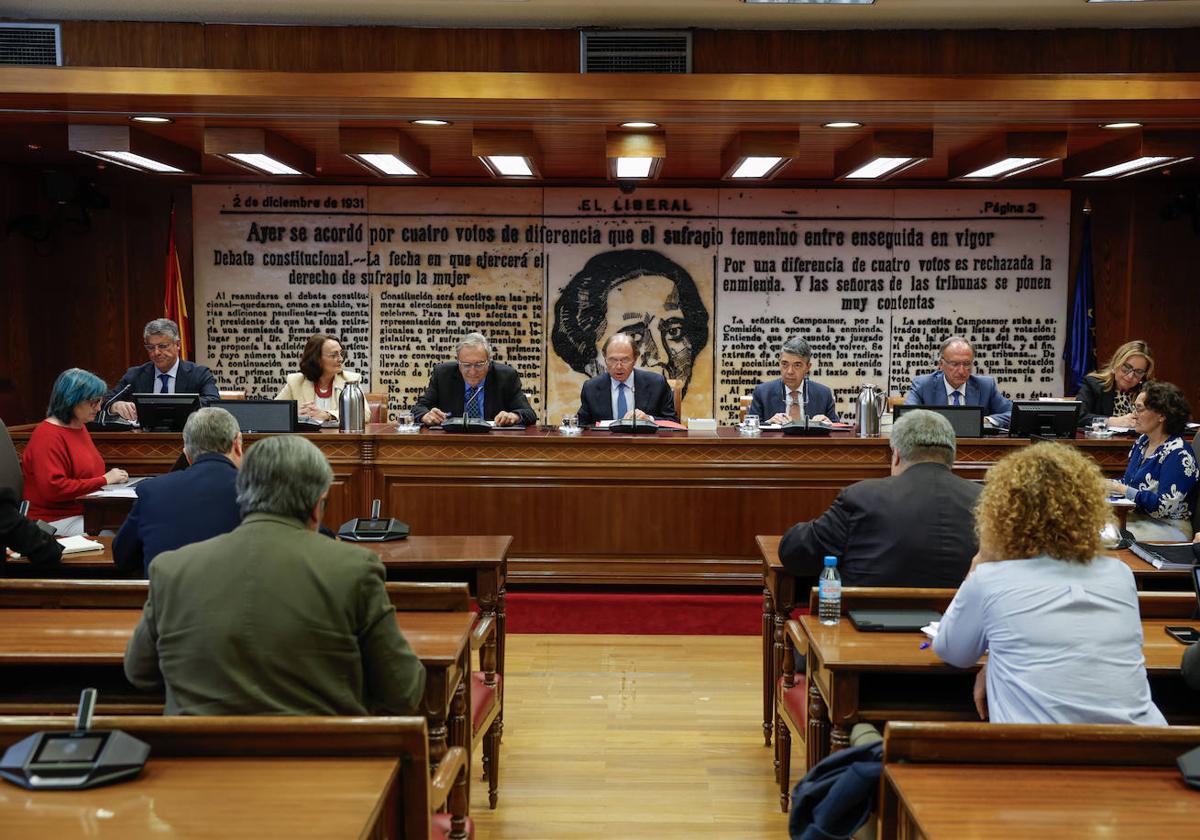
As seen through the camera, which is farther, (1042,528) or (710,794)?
(710,794)

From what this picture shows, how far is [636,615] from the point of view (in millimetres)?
5527

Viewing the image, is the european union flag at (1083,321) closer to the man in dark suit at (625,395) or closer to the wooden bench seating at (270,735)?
the man in dark suit at (625,395)

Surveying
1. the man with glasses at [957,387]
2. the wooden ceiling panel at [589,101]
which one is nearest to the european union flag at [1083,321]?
the man with glasses at [957,387]

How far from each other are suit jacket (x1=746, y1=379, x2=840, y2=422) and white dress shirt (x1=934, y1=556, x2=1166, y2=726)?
430 cm

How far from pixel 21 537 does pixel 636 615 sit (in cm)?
306

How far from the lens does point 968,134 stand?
646cm

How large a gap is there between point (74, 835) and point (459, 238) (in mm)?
7217

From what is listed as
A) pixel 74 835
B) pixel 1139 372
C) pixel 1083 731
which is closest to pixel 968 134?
pixel 1139 372

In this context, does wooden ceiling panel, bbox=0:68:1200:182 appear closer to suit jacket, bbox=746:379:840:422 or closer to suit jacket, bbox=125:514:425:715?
suit jacket, bbox=746:379:840:422

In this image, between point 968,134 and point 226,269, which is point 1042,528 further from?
point 226,269

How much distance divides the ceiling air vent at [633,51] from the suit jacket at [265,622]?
415cm

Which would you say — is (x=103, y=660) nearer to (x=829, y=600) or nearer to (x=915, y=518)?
(x=829, y=600)

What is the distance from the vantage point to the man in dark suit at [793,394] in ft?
21.3

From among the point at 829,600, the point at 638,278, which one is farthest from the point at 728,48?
the point at 829,600
